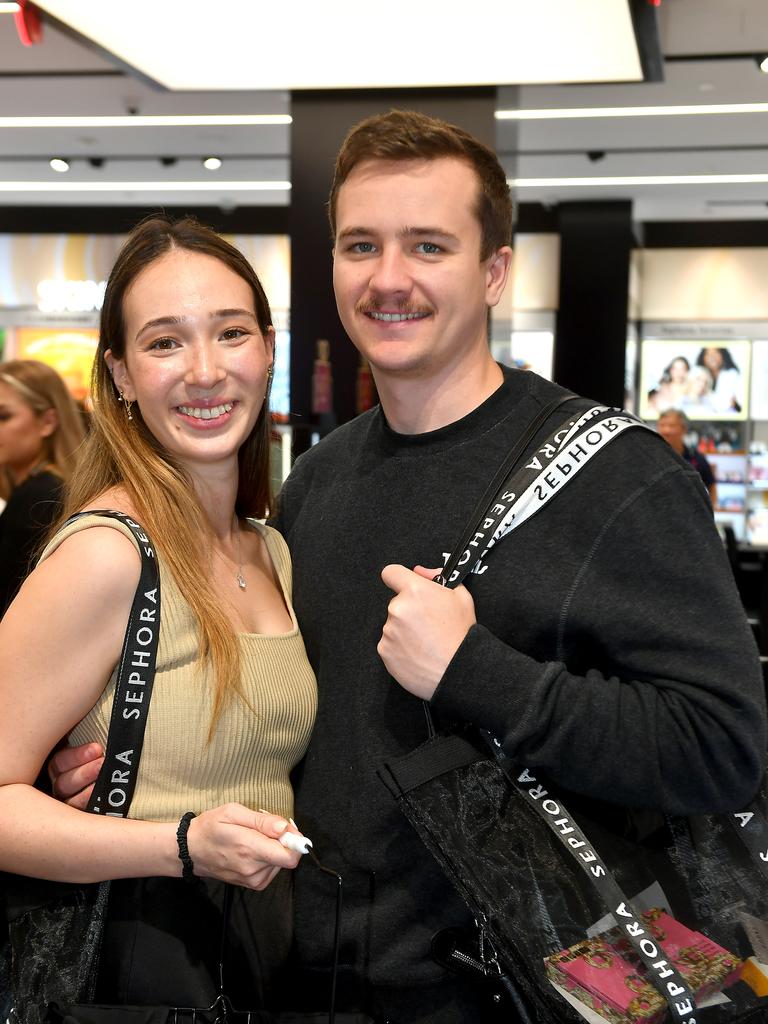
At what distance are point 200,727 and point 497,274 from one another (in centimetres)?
88

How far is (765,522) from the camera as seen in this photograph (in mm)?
12438

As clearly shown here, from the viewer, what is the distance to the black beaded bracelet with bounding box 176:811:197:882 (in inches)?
54.9

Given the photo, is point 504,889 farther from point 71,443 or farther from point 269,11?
point 269,11

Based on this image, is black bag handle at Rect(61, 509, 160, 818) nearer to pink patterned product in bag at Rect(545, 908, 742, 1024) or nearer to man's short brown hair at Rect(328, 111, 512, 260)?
pink patterned product in bag at Rect(545, 908, 742, 1024)

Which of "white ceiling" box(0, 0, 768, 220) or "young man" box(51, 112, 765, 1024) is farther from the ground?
"white ceiling" box(0, 0, 768, 220)

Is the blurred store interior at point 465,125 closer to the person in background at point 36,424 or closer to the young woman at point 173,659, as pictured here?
the person in background at point 36,424

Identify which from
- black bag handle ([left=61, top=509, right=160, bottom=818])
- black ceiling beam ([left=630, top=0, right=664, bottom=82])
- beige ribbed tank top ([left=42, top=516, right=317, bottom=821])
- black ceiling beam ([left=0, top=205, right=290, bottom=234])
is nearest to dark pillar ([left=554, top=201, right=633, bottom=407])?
black ceiling beam ([left=0, top=205, right=290, bottom=234])

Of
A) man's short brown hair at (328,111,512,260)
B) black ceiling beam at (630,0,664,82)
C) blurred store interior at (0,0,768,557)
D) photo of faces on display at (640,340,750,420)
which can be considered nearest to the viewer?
man's short brown hair at (328,111,512,260)

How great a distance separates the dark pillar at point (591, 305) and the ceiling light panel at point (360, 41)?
Answer: 5.14m

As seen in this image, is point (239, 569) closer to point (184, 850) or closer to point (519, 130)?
point (184, 850)

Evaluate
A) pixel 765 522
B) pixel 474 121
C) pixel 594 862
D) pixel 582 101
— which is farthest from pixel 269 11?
pixel 765 522

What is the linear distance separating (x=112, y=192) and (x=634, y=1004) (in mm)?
11683

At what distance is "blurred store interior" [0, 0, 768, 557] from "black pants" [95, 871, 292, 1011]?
153 cm

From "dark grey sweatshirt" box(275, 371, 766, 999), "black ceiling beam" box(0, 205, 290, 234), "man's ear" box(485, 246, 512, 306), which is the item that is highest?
"black ceiling beam" box(0, 205, 290, 234)
